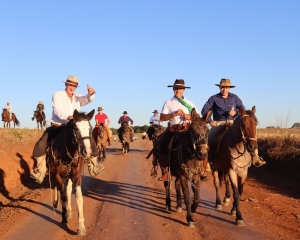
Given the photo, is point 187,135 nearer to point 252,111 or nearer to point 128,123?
point 252,111

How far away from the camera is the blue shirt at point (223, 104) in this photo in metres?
10.8

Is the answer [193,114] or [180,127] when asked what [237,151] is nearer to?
[180,127]

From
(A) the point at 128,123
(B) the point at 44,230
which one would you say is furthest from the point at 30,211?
(A) the point at 128,123

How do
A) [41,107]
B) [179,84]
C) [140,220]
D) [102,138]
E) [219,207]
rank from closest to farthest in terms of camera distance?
[140,220] < [179,84] < [219,207] < [102,138] < [41,107]

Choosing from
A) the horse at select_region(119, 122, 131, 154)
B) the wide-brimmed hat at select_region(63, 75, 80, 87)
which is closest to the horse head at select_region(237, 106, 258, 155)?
the wide-brimmed hat at select_region(63, 75, 80, 87)

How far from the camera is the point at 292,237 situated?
25.2ft

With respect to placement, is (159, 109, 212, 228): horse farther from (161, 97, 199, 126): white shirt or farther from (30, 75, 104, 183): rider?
(30, 75, 104, 183): rider

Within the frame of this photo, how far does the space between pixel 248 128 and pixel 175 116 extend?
1759 mm

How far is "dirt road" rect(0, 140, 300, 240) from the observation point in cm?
799

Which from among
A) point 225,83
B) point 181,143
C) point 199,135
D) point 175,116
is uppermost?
point 225,83

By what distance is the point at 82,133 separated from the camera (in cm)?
763

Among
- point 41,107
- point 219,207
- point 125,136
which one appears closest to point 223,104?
point 219,207

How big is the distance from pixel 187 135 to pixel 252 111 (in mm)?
1697

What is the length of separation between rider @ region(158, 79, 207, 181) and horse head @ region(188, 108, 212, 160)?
124 centimetres
